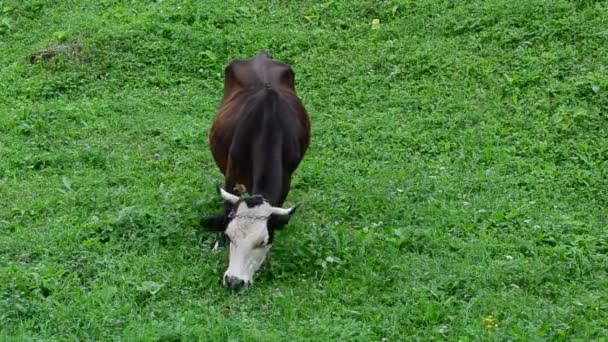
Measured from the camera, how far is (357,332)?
7.13m

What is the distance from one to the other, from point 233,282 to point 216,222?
1.68 ft

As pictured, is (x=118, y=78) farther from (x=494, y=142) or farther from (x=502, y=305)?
(x=502, y=305)

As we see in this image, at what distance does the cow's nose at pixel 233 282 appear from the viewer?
7746 millimetres

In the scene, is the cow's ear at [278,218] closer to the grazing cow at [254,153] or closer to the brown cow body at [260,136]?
the grazing cow at [254,153]

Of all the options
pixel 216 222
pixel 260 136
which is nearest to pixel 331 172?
pixel 260 136

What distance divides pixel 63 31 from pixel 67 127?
2.91 m

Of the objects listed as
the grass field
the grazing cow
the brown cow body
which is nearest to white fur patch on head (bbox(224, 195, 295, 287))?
the grazing cow

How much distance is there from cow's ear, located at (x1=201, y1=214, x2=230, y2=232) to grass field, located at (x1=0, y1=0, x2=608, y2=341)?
1.30 feet

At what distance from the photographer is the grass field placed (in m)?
7.46

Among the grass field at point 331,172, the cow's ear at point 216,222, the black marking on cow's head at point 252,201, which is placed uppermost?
the black marking on cow's head at point 252,201

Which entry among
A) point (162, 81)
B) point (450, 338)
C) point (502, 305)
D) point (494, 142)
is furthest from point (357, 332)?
point (162, 81)

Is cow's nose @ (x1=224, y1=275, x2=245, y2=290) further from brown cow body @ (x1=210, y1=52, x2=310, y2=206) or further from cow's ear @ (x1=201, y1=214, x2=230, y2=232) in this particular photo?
brown cow body @ (x1=210, y1=52, x2=310, y2=206)

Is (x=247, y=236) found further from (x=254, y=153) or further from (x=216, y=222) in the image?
(x=254, y=153)

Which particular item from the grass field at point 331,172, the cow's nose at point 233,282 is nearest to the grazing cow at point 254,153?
the cow's nose at point 233,282
